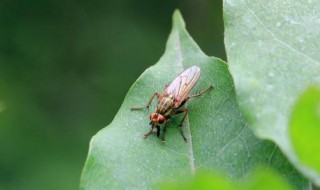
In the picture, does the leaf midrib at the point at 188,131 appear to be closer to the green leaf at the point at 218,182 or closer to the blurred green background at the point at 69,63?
the green leaf at the point at 218,182

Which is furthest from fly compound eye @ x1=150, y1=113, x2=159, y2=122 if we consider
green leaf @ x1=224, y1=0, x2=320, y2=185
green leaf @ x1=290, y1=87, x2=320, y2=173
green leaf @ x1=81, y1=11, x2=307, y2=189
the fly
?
green leaf @ x1=290, y1=87, x2=320, y2=173

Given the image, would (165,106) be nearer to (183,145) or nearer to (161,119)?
(161,119)

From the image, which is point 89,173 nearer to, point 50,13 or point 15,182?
point 15,182

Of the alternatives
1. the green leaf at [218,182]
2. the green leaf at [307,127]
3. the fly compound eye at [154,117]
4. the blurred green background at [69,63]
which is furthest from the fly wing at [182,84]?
the blurred green background at [69,63]

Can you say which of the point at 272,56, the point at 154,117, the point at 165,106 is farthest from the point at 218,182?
the point at 165,106

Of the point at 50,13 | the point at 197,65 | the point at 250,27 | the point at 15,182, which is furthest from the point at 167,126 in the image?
the point at 50,13

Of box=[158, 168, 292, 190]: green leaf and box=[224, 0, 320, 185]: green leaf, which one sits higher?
box=[158, 168, 292, 190]: green leaf

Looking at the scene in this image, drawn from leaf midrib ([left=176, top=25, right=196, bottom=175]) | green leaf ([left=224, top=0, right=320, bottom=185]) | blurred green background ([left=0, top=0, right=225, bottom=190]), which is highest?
green leaf ([left=224, top=0, right=320, bottom=185])

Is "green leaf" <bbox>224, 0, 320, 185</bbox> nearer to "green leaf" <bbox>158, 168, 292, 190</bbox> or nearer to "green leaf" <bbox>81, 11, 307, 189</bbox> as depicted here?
"green leaf" <bbox>81, 11, 307, 189</bbox>
